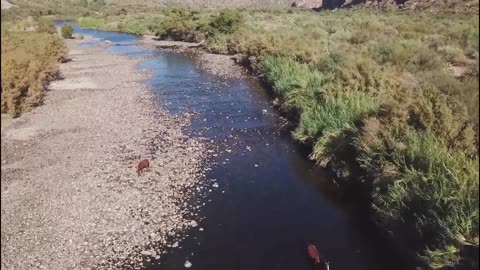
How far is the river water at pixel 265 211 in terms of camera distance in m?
12.1

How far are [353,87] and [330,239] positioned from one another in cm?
1107

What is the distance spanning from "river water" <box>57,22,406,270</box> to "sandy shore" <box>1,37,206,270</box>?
1050mm

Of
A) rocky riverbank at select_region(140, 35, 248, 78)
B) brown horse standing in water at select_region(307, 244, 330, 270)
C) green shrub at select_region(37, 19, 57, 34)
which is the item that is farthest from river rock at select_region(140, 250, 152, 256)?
green shrub at select_region(37, 19, 57, 34)

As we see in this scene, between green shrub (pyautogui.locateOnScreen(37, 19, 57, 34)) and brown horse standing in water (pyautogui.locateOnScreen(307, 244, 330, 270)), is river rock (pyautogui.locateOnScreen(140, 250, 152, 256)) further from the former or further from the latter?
green shrub (pyautogui.locateOnScreen(37, 19, 57, 34))

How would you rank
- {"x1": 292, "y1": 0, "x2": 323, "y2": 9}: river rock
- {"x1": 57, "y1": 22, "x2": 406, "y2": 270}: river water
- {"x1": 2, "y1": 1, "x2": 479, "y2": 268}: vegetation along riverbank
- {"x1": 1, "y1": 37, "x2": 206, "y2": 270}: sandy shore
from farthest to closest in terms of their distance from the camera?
{"x1": 292, "y1": 0, "x2": 323, "y2": 9}: river rock
{"x1": 1, "y1": 37, "x2": 206, "y2": 270}: sandy shore
{"x1": 57, "y1": 22, "x2": 406, "y2": 270}: river water
{"x1": 2, "y1": 1, "x2": 479, "y2": 268}: vegetation along riverbank

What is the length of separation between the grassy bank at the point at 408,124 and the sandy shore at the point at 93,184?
647 cm

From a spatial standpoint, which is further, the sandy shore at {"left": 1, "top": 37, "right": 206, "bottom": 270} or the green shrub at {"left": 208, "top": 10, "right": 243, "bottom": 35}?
the green shrub at {"left": 208, "top": 10, "right": 243, "bottom": 35}

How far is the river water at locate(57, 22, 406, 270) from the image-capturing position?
12.1 metres

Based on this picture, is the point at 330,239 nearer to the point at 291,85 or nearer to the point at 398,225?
the point at 398,225

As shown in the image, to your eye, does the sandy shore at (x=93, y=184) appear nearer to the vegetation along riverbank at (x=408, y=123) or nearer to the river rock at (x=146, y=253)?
the river rock at (x=146, y=253)

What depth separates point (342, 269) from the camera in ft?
37.9

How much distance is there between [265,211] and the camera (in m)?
15.0

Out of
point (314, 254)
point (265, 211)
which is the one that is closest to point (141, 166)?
point (265, 211)

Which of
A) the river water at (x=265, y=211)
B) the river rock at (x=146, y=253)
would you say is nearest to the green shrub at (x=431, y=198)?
the river water at (x=265, y=211)
